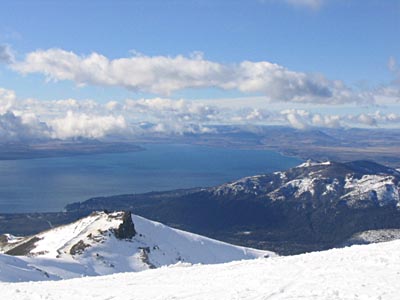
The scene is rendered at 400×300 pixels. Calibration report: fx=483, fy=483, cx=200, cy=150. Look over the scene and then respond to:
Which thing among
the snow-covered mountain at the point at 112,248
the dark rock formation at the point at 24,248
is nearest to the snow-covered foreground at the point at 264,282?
the snow-covered mountain at the point at 112,248

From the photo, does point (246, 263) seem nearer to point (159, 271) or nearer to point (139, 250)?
point (159, 271)

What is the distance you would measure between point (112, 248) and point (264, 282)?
89260mm

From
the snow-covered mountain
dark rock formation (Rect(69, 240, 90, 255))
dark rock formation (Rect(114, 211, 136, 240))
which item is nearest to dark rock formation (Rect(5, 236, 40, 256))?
the snow-covered mountain

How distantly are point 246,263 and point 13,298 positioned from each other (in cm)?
1799

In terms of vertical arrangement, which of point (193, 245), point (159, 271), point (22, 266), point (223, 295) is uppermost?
point (223, 295)

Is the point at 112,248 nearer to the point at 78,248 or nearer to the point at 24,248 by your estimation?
the point at 78,248

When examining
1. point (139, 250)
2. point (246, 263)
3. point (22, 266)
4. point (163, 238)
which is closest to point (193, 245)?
point (163, 238)

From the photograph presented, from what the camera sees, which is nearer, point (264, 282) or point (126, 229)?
point (264, 282)

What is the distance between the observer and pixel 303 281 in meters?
27.2

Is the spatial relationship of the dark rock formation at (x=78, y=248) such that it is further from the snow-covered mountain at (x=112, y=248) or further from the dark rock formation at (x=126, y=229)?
the dark rock formation at (x=126, y=229)

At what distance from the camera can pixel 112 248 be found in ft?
370

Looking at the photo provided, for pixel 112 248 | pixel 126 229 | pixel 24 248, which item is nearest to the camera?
pixel 112 248

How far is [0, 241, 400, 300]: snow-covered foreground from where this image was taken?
24562mm

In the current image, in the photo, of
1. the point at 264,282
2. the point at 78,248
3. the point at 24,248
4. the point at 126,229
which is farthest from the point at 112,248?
the point at 264,282
